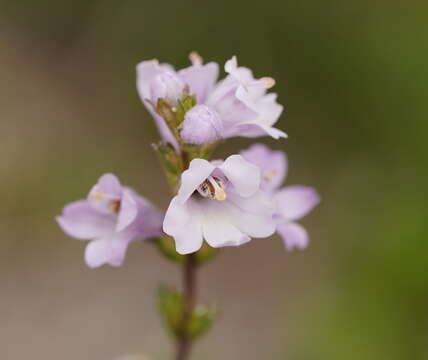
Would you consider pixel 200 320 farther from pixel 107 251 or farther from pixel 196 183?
pixel 196 183

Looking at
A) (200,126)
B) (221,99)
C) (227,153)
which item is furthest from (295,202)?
(227,153)

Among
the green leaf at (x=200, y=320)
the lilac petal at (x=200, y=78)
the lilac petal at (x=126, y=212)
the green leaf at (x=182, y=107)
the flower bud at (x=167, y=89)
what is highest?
the lilac petal at (x=200, y=78)

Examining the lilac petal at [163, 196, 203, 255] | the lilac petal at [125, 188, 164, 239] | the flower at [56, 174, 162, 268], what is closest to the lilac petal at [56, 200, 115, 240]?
the flower at [56, 174, 162, 268]

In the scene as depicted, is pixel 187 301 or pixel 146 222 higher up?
pixel 146 222

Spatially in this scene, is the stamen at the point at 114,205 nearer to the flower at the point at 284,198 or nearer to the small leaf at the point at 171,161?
the small leaf at the point at 171,161

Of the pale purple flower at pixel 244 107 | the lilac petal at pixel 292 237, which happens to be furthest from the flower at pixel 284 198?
the pale purple flower at pixel 244 107

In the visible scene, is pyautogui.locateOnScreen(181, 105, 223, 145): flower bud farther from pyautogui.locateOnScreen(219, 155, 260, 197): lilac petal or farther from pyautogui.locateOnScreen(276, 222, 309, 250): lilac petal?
pyautogui.locateOnScreen(276, 222, 309, 250): lilac petal
